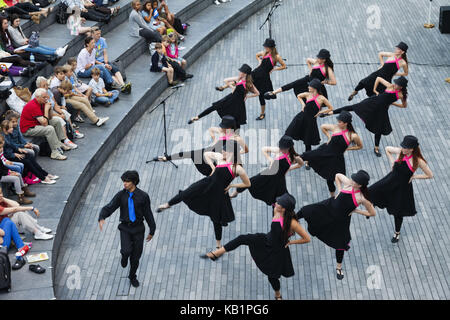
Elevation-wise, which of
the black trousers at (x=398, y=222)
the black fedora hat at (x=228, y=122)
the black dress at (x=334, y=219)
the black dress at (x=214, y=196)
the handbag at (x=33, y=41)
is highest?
the handbag at (x=33, y=41)

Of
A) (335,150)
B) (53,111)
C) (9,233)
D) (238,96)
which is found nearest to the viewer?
(9,233)

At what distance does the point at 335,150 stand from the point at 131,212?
12.4 feet

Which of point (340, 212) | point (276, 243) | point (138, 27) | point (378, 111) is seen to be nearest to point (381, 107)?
point (378, 111)

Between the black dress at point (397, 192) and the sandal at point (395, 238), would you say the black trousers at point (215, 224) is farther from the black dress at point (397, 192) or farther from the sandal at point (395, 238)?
the sandal at point (395, 238)

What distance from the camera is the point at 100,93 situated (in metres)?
14.3

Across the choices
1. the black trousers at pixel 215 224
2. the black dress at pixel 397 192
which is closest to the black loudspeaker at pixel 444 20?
the black dress at pixel 397 192

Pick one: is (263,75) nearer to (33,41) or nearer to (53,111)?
(53,111)

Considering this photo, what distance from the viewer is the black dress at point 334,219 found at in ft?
31.2

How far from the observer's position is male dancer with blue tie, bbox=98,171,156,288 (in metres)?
9.05

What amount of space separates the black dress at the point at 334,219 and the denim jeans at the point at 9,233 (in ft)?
13.5

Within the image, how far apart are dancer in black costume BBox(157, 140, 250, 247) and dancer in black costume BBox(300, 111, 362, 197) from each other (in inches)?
67.3

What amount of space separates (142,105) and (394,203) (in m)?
6.62

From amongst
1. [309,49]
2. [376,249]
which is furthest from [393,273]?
[309,49]

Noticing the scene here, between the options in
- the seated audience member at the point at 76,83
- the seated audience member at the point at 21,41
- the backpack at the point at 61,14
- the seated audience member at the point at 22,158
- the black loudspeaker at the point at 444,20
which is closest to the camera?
the seated audience member at the point at 22,158
